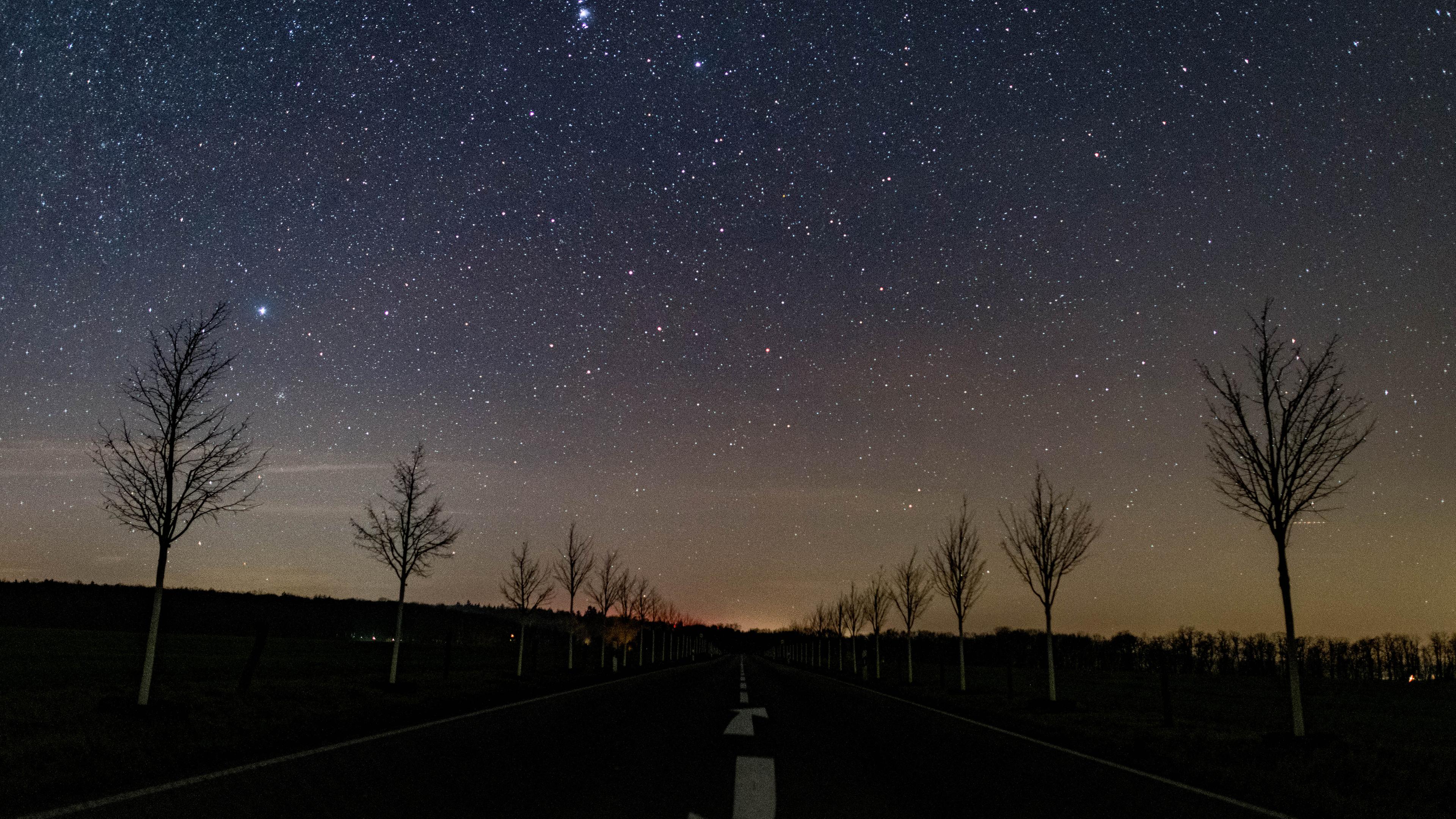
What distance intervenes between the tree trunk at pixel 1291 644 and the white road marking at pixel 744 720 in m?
8.21

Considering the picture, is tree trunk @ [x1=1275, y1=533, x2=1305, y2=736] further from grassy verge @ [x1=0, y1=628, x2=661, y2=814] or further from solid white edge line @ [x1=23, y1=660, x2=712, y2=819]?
solid white edge line @ [x1=23, y1=660, x2=712, y2=819]

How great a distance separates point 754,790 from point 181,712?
10519 millimetres


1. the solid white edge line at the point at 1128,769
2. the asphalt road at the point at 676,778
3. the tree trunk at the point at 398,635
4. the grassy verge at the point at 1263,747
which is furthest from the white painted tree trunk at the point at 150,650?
the grassy verge at the point at 1263,747

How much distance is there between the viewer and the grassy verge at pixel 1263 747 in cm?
818

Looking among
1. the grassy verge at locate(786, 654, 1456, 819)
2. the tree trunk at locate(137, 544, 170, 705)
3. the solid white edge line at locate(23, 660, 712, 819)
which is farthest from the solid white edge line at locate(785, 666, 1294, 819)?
the tree trunk at locate(137, 544, 170, 705)

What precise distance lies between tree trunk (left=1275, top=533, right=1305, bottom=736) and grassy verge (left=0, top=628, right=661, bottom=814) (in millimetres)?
2440

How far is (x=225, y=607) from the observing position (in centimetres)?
14625

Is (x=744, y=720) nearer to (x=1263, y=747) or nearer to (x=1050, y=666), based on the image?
(x=1263, y=747)

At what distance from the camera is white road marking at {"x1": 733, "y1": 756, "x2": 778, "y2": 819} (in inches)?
214

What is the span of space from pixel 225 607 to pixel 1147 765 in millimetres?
169540

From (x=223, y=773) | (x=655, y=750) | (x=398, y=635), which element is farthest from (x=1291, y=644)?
(x=398, y=635)

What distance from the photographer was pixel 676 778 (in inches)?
273

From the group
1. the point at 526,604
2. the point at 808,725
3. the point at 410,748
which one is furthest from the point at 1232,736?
the point at 526,604

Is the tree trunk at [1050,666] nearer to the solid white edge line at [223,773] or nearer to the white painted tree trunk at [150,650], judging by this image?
the solid white edge line at [223,773]
